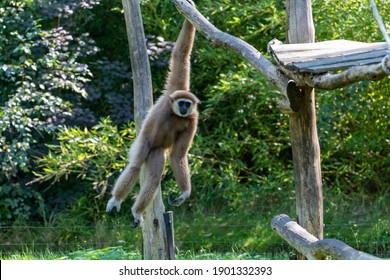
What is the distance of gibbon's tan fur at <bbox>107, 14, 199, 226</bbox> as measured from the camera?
587cm

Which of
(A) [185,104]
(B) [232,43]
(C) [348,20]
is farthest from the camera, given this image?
(C) [348,20]

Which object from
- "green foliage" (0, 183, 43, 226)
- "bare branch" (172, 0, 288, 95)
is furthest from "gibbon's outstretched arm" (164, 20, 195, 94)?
"green foliage" (0, 183, 43, 226)

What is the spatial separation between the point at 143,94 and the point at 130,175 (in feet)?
2.77

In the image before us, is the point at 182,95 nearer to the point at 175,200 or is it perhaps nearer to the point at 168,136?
the point at 168,136

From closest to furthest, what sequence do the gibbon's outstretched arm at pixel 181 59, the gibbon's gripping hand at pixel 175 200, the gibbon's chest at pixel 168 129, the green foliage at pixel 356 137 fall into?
the gibbon's gripping hand at pixel 175 200 → the gibbon's outstretched arm at pixel 181 59 → the gibbon's chest at pixel 168 129 → the green foliage at pixel 356 137

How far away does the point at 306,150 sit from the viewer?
17.4ft

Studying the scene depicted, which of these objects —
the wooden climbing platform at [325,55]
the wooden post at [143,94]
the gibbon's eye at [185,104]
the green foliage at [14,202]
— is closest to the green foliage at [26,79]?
the green foliage at [14,202]

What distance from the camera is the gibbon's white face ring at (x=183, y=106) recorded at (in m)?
5.82

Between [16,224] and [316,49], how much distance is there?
5667mm

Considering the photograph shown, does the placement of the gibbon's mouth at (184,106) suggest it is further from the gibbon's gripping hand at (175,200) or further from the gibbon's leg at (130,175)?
the gibbon's gripping hand at (175,200)

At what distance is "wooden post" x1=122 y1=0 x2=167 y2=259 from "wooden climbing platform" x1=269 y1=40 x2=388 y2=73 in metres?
1.47

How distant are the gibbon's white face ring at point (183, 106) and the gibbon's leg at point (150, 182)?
45cm

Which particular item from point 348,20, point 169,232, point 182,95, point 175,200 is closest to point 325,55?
point 182,95

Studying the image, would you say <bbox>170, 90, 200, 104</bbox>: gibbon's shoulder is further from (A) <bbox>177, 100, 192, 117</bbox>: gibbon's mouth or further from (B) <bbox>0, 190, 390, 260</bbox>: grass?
(B) <bbox>0, 190, 390, 260</bbox>: grass
